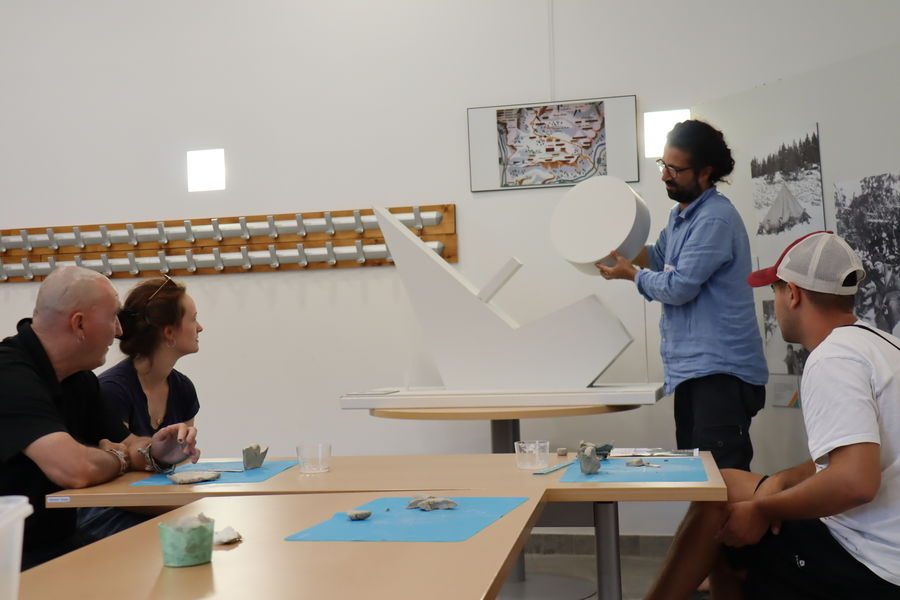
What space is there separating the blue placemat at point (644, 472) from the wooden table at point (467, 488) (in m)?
0.03

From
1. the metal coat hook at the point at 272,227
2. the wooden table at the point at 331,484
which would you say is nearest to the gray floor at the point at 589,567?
the wooden table at the point at 331,484

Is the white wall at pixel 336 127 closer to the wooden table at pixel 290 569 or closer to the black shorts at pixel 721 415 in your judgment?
the black shorts at pixel 721 415

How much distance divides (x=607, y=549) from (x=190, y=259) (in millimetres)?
3123

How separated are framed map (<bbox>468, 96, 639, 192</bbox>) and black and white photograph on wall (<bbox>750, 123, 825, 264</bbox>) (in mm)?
624

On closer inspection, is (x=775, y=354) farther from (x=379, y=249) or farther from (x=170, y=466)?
(x=170, y=466)

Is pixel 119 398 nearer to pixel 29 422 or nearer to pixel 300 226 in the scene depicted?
pixel 29 422

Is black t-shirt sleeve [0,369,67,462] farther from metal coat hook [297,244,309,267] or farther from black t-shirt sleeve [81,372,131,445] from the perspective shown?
metal coat hook [297,244,309,267]

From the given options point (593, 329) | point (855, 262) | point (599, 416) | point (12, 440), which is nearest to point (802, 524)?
point (855, 262)

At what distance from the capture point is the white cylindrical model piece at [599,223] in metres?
3.36

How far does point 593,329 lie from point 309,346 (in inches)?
65.3

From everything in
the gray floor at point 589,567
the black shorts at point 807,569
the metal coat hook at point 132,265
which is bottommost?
the gray floor at point 589,567

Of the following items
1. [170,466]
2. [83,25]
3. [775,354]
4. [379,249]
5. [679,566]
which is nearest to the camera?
[679,566]

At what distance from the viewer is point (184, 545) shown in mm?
1432

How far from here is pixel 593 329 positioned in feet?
11.4
